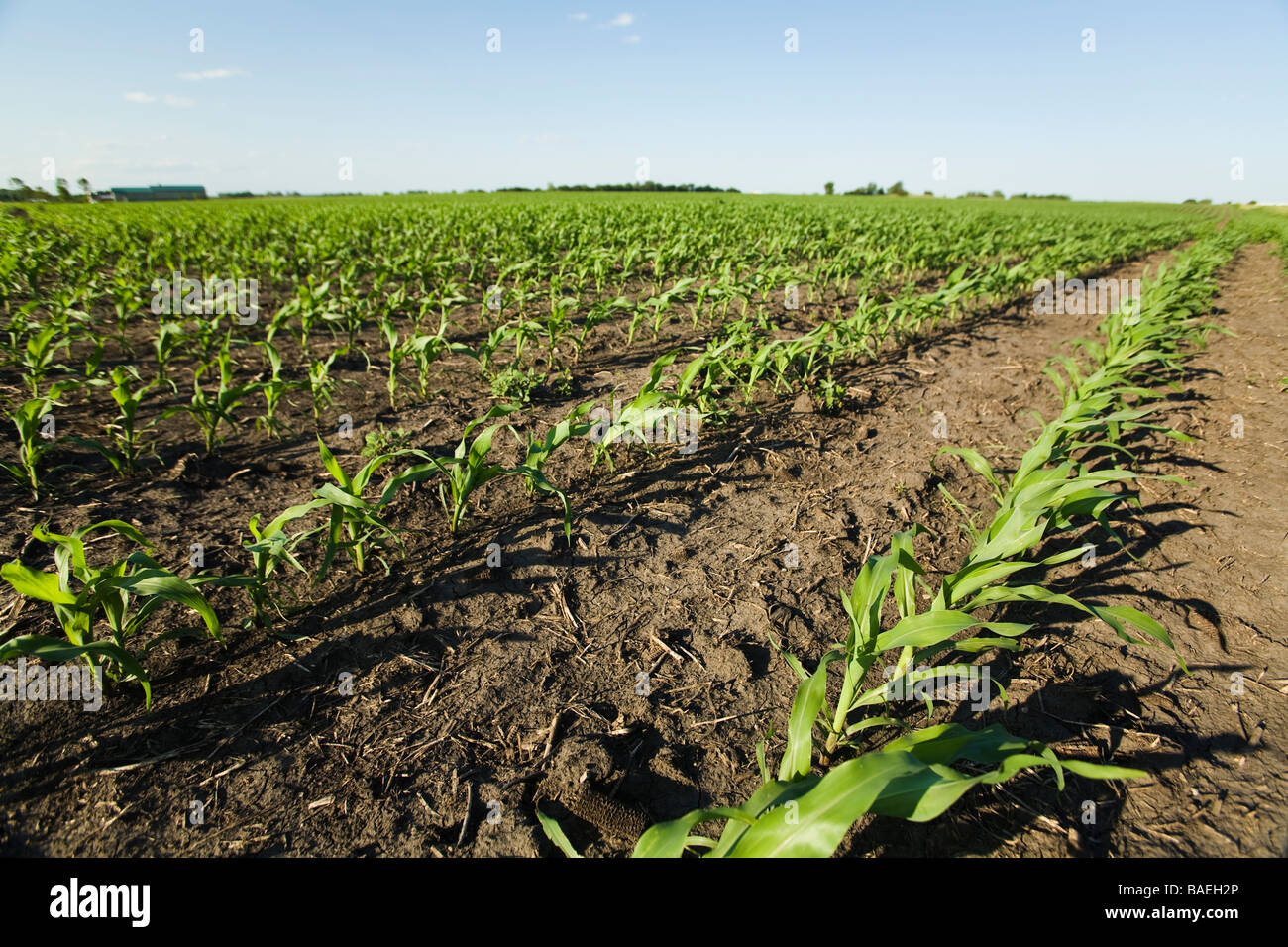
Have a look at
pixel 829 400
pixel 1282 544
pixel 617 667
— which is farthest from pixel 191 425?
pixel 1282 544

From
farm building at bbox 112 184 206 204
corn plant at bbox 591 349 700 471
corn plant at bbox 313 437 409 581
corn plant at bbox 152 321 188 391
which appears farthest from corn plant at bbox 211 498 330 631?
farm building at bbox 112 184 206 204

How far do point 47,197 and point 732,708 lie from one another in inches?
1614

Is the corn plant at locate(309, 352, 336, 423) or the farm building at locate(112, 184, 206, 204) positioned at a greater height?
the farm building at locate(112, 184, 206, 204)

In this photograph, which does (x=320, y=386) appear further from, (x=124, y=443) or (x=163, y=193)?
(x=163, y=193)

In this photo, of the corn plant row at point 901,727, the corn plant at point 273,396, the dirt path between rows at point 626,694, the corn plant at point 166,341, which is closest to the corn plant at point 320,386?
the corn plant at point 273,396

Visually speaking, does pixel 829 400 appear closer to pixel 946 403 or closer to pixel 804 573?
pixel 946 403

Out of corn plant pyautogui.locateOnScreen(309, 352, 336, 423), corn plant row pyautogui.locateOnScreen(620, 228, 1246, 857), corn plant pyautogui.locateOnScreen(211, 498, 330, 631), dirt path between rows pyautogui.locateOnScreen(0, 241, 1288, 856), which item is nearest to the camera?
corn plant row pyautogui.locateOnScreen(620, 228, 1246, 857)

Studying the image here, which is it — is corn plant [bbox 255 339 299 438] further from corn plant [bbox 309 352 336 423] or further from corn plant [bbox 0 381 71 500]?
corn plant [bbox 0 381 71 500]

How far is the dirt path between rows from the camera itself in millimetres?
1585

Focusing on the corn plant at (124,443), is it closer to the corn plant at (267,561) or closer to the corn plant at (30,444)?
the corn plant at (30,444)

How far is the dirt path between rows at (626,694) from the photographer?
158 cm

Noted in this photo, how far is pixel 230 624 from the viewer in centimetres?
223

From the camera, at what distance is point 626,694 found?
206 cm

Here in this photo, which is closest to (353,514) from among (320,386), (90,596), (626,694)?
(90,596)
